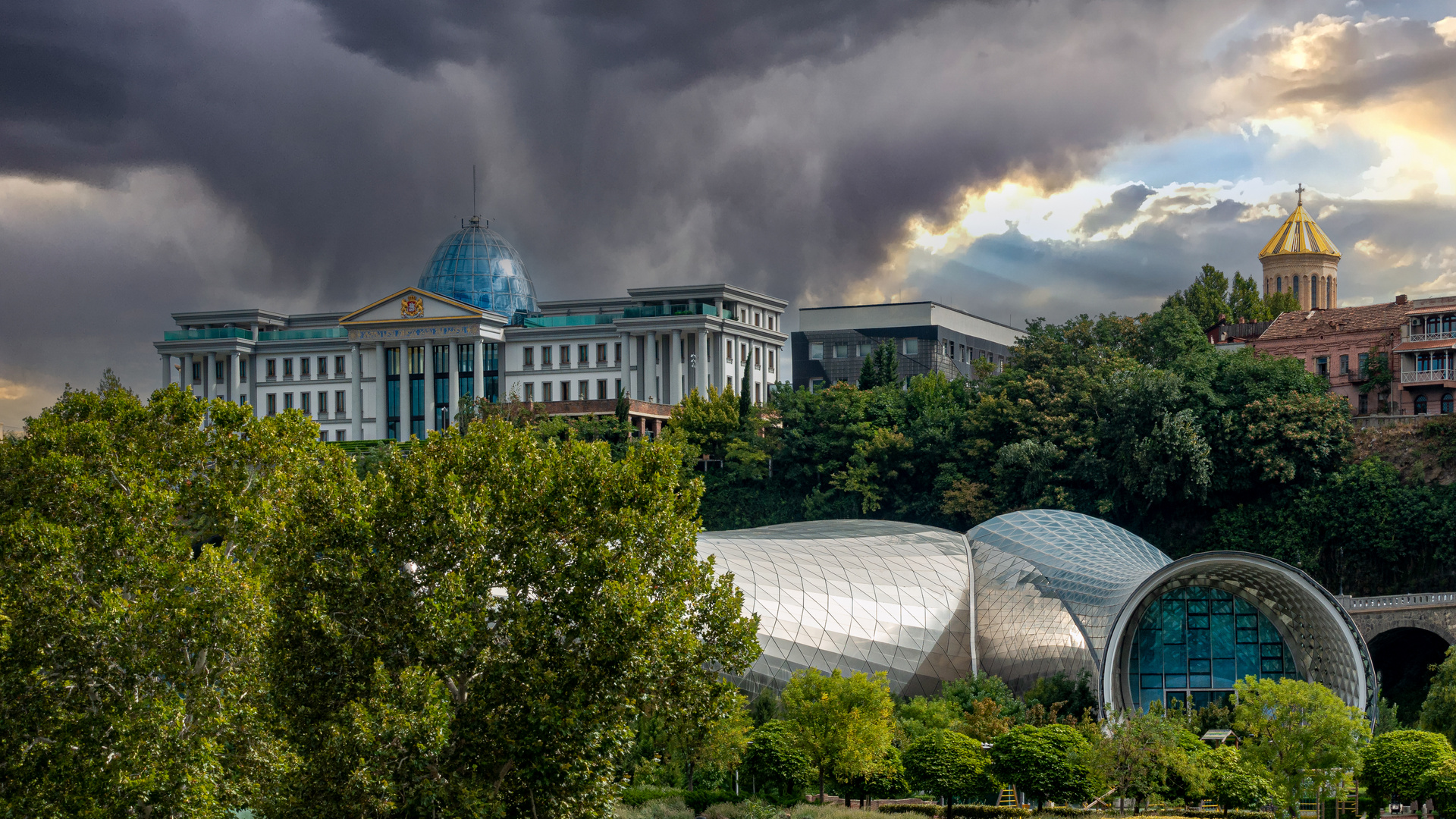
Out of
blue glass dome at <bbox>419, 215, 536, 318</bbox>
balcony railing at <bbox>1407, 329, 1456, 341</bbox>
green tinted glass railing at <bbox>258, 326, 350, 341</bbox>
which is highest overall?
blue glass dome at <bbox>419, 215, 536, 318</bbox>

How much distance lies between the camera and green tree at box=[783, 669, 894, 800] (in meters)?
39.2

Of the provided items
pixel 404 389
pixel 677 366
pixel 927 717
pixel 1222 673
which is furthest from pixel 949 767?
pixel 404 389

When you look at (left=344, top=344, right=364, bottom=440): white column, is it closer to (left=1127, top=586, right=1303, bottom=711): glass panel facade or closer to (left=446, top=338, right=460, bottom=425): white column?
(left=446, top=338, right=460, bottom=425): white column

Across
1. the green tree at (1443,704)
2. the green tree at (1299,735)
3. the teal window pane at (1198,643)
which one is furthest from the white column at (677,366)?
the green tree at (1299,735)

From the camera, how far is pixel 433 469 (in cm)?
2892

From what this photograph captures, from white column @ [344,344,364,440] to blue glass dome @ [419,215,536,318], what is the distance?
7.83 m

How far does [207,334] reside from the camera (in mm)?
114562

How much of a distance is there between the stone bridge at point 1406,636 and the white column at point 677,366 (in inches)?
2225

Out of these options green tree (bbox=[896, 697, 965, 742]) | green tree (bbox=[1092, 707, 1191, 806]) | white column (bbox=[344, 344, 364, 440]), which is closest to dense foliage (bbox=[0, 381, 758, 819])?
green tree (bbox=[1092, 707, 1191, 806])

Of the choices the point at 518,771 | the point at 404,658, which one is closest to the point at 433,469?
the point at 404,658

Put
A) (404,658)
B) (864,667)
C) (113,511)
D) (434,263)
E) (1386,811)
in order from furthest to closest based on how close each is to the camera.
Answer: (434,263)
(864,667)
(1386,811)
(113,511)
(404,658)

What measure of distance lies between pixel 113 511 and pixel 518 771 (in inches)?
453

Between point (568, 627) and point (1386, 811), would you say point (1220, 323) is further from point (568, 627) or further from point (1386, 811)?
point (568, 627)

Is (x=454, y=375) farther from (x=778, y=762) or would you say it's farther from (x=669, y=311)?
(x=778, y=762)
